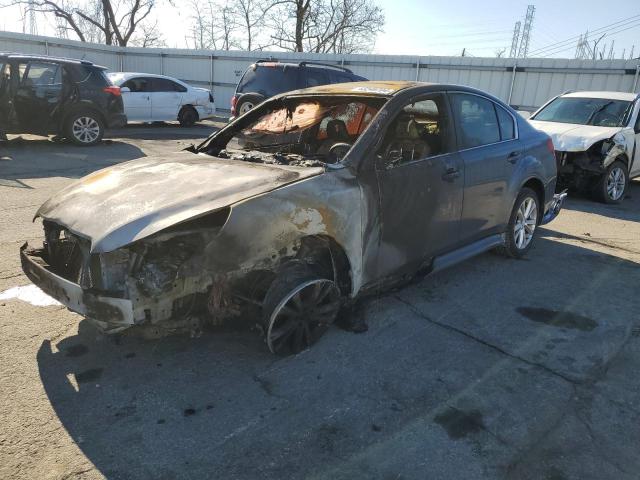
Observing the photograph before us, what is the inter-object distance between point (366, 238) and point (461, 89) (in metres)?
1.79

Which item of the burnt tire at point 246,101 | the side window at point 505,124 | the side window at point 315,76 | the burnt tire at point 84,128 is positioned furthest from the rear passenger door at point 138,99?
the side window at point 505,124

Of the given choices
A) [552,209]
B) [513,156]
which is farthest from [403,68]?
[513,156]

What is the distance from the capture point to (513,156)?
4832mm

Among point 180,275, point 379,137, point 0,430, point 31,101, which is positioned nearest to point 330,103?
point 379,137

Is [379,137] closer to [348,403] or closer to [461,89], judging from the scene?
[461,89]

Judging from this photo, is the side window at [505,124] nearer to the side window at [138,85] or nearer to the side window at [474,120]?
the side window at [474,120]

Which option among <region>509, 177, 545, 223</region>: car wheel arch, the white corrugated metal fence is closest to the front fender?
<region>509, 177, 545, 223</region>: car wheel arch

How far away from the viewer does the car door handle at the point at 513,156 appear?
478 cm

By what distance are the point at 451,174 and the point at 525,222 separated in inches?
69.8

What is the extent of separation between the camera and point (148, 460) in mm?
2375

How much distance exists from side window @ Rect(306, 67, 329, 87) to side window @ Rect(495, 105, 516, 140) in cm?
752

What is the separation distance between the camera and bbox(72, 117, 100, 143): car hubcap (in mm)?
11055

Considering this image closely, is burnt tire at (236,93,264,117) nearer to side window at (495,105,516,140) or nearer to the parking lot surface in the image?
side window at (495,105,516,140)

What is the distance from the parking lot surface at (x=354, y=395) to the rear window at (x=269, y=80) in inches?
333
